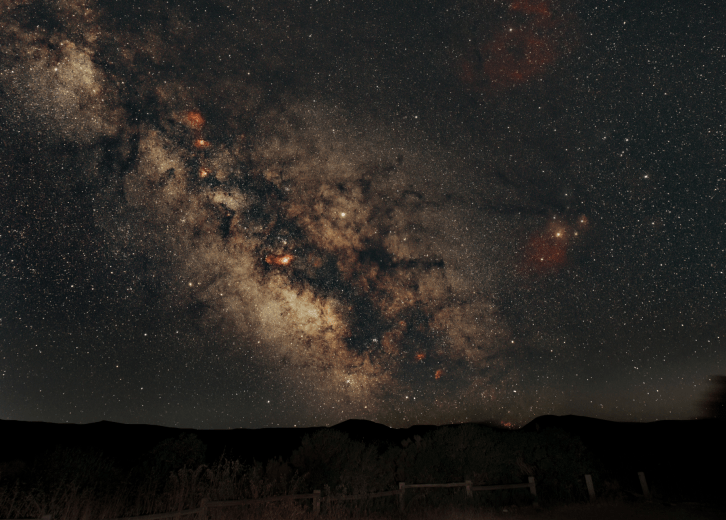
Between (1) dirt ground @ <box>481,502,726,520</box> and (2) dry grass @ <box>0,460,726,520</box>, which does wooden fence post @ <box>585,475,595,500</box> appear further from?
(1) dirt ground @ <box>481,502,726,520</box>

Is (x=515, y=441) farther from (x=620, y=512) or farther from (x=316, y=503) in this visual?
(x=316, y=503)

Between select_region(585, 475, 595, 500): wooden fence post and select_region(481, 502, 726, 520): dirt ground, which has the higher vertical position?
select_region(585, 475, 595, 500): wooden fence post

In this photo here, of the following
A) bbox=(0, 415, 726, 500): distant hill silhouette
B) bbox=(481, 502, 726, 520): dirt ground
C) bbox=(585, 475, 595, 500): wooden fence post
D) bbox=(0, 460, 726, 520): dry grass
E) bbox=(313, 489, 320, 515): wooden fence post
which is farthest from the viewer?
bbox=(0, 415, 726, 500): distant hill silhouette

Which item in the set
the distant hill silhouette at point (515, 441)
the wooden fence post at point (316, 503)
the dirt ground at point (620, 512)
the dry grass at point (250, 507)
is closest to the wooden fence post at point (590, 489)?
the dry grass at point (250, 507)

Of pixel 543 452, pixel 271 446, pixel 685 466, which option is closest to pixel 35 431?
pixel 271 446

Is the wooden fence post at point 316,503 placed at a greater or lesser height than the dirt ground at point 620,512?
greater

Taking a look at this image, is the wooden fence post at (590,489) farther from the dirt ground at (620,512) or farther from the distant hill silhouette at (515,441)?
the distant hill silhouette at (515,441)

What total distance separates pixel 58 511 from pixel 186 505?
313 cm

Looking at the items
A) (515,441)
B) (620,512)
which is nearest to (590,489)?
(620,512)

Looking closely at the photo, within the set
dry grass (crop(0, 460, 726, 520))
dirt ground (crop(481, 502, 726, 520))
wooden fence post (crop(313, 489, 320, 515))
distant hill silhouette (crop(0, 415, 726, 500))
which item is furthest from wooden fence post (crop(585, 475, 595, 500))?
wooden fence post (crop(313, 489, 320, 515))

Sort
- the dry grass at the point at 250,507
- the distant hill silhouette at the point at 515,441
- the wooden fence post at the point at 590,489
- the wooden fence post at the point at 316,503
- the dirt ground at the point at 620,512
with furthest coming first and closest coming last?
the distant hill silhouette at the point at 515,441 < the wooden fence post at the point at 590,489 < the dirt ground at the point at 620,512 < the wooden fence post at the point at 316,503 < the dry grass at the point at 250,507

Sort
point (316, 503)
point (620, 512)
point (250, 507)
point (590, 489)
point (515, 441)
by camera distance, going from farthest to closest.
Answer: point (515, 441) < point (590, 489) < point (620, 512) < point (316, 503) < point (250, 507)

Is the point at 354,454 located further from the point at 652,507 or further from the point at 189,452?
the point at 652,507

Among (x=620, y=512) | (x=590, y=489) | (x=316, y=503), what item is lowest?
(x=620, y=512)
